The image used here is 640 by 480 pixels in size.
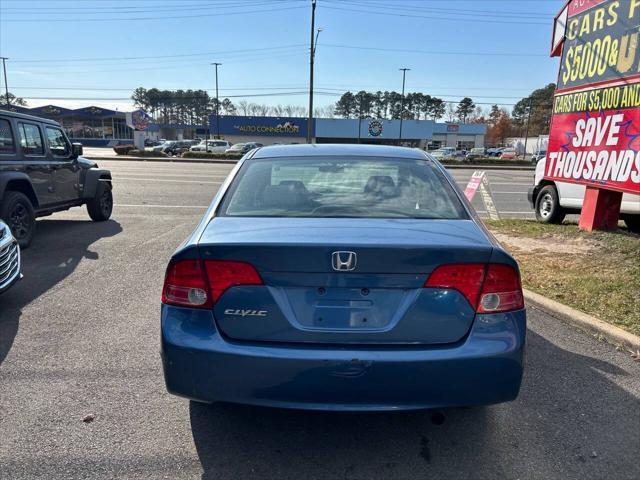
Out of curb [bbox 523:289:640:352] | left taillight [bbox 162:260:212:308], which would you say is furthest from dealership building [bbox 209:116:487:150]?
left taillight [bbox 162:260:212:308]

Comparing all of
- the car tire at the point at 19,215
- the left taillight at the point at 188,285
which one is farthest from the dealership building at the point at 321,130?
the left taillight at the point at 188,285

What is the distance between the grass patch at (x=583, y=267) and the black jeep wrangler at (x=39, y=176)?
701cm

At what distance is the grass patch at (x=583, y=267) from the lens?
477cm

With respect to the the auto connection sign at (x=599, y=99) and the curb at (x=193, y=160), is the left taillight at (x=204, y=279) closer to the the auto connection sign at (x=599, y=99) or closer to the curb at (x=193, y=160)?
the the auto connection sign at (x=599, y=99)

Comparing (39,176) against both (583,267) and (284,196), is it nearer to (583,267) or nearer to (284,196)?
(284,196)

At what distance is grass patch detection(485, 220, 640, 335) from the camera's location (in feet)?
15.6

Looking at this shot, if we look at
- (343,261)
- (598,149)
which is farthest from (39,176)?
(598,149)

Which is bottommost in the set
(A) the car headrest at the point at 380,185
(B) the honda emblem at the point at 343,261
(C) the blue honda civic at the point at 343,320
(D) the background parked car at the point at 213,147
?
(D) the background parked car at the point at 213,147

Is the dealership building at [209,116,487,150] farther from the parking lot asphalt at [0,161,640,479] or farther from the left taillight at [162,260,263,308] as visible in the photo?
the left taillight at [162,260,263,308]

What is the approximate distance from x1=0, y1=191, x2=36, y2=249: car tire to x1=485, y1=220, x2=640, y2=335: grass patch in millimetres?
6903

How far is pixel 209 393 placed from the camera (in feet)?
7.66

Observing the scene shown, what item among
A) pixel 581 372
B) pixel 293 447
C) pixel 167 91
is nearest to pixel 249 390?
pixel 293 447

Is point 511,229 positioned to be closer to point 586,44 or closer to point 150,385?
point 586,44

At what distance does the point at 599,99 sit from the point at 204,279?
7388 mm
